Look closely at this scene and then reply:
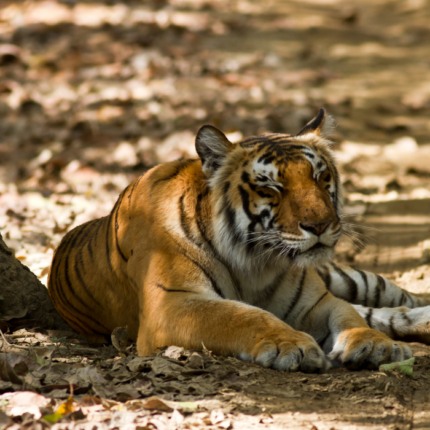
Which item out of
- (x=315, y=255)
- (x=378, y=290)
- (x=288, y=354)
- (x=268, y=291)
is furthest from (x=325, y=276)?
(x=288, y=354)

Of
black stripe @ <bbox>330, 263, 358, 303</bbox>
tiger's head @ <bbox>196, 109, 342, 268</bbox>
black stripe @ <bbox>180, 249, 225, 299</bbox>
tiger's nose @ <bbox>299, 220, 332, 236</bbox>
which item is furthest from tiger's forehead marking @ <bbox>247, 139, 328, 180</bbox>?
black stripe @ <bbox>330, 263, 358, 303</bbox>

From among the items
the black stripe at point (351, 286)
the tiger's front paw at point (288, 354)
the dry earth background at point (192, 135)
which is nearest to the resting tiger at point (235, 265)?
the tiger's front paw at point (288, 354)

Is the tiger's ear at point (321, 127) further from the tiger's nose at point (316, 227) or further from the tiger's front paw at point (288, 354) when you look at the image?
the tiger's front paw at point (288, 354)

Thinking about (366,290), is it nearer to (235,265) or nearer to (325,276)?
(325,276)

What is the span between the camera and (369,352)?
2641mm

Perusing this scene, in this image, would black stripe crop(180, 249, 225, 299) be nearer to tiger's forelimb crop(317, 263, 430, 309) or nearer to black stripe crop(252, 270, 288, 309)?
black stripe crop(252, 270, 288, 309)

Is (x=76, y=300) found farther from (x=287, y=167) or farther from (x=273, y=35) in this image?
(x=273, y=35)

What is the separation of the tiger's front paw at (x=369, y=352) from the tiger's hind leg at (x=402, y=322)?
71cm

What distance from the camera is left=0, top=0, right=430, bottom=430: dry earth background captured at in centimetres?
219

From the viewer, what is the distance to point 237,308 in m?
2.75

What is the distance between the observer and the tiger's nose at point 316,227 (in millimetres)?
2719

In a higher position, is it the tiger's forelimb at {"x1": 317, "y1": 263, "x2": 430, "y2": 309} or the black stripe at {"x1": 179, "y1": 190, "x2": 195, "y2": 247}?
the black stripe at {"x1": 179, "y1": 190, "x2": 195, "y2": 247}

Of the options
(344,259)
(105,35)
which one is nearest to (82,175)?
(344,259)

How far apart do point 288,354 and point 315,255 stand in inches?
21.1
